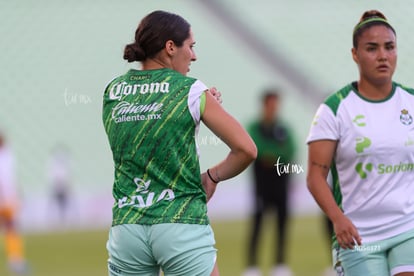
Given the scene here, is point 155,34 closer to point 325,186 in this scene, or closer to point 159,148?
point 159,148

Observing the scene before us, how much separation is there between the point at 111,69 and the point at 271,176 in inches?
582

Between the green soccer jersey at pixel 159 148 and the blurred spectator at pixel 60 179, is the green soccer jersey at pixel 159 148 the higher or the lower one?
the lower one

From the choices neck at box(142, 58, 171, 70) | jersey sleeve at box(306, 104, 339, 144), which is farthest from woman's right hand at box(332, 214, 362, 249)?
neck at box(142, 58, 171, 70)

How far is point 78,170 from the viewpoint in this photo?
97.1 feet

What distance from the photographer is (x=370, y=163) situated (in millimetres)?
5473

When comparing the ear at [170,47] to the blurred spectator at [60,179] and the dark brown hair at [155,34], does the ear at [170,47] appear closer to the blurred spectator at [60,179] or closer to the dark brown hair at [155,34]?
the dark brown hair at [155,34]

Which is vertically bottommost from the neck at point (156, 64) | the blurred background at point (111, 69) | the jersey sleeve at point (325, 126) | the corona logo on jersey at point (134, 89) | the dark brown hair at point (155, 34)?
the jersey sleeve at point (325, 126)

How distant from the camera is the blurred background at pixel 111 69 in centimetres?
2589

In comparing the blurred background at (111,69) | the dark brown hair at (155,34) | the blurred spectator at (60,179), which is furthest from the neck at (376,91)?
the blurred spectator at (60,179)

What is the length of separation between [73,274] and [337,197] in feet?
25.8

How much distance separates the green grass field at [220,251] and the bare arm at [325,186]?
6897mm

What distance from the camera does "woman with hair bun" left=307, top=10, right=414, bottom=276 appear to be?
5445 mm

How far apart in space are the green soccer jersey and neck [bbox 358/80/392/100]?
1272mm

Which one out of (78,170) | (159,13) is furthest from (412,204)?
(78,170)
